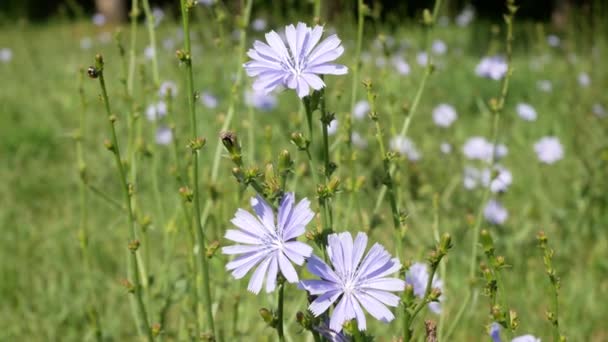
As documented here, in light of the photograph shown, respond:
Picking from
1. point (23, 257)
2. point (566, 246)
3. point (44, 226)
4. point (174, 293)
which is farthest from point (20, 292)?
point (566, 246)

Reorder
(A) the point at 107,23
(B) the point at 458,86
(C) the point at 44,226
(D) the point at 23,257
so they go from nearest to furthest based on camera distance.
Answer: (D) the point at 23,257 < (C) the point at 44,226 < (B) the point at 458,86 < (A) the point at 107,23

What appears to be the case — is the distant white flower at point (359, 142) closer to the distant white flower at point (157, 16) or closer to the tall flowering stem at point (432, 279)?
the distant white flower at point (157, 16)

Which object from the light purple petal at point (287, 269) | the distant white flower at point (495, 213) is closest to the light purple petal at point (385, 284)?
the light purple petal at point (287, 269)

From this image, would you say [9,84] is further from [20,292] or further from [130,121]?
[130,121]

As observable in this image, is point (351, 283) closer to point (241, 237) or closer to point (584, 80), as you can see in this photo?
point (241, 237)

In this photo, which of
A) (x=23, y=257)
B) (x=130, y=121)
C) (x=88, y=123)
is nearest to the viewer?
(x=130, y=121)
